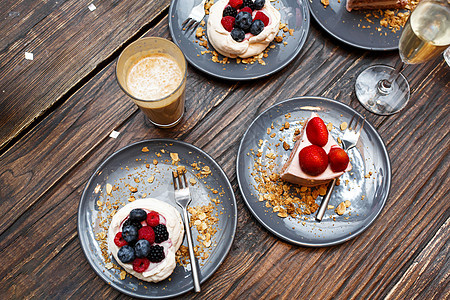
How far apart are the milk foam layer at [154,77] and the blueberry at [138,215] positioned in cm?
40

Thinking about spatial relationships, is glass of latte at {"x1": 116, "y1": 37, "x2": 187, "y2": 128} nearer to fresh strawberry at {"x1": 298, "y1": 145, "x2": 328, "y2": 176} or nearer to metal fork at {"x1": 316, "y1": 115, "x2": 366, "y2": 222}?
fresh strawberry at {"x1": 298, "y1": 145, "x2": 328, "y2": 176}

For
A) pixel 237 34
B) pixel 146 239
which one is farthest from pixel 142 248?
pixel 237 34

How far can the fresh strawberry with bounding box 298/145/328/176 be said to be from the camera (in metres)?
1.27

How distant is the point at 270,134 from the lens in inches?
56.3

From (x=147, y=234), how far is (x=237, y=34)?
78 cm

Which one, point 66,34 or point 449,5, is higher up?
point 66,34

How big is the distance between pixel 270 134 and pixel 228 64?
12.5 inches

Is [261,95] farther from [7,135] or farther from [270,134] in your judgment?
[7,135]

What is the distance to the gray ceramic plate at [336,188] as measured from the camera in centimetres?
134

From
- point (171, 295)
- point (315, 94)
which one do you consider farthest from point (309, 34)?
point (171, 295)

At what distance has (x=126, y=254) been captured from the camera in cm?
119

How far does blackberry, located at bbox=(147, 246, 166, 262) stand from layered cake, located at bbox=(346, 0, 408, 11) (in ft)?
3.88

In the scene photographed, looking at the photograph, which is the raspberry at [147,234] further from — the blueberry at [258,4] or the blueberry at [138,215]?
the blueberry at [258,4]

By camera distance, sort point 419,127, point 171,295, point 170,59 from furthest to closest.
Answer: point 419,127 < point 170,59 < point 171,295
